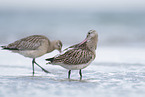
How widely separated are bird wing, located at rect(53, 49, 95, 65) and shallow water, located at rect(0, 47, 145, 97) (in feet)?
1.26

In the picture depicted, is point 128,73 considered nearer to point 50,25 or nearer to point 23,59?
point 23,59

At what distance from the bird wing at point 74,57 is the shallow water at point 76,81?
1.26 feet

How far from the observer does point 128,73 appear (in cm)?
821

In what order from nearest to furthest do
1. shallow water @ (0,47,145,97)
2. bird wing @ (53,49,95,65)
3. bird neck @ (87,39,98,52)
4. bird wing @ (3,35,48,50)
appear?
shallow water @ (0,47,145,97), bird wing @ (53,49,95,65), bird neck @ (87,39,98,52), bird wing @ (3,35,48,50)

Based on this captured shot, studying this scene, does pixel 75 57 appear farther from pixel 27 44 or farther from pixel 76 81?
pixel 27 44

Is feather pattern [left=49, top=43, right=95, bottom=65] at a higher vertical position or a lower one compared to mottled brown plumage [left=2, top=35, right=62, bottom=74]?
lower

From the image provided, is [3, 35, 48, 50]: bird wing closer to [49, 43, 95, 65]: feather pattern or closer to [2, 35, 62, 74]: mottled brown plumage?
[2, 35, 62, 74]: mottled brown plumage

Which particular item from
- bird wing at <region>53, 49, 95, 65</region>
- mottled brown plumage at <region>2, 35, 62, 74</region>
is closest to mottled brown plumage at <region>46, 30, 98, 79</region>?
bird wing at <region>53, 49, 95, 65</region>

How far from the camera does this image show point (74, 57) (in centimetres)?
720

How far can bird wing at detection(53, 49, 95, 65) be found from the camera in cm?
713

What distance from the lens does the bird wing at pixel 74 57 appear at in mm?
7130

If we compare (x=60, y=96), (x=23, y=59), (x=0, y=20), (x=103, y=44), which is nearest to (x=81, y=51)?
(x=60, y=96)

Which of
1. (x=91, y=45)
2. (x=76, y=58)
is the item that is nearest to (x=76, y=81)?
(x=76, y=58)

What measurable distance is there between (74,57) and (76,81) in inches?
20.2
